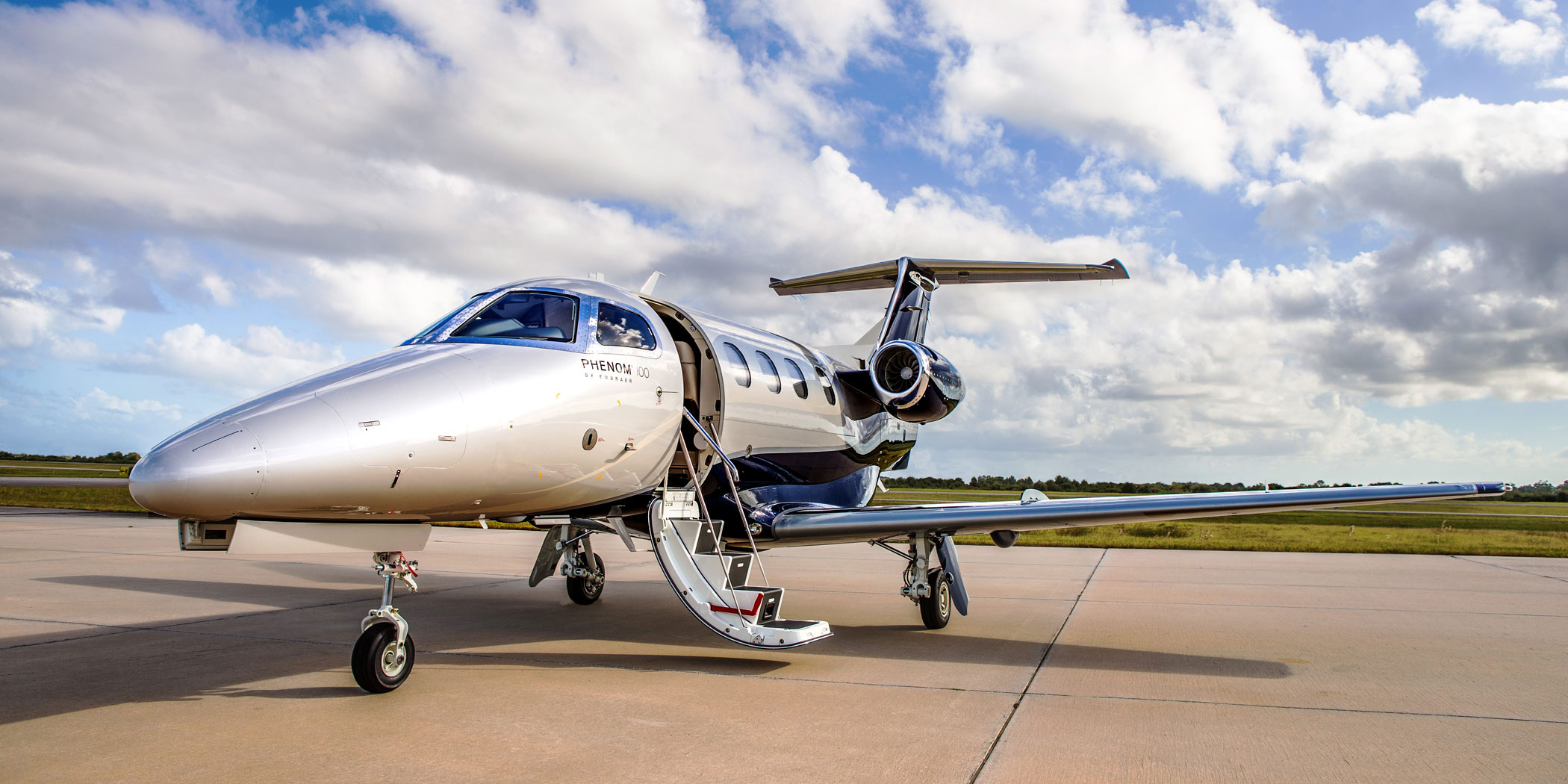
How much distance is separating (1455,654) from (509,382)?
8.49m

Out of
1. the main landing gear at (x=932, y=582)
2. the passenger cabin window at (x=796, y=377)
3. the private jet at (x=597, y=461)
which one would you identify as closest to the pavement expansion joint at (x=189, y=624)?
the private jet at (x=597, y=461)

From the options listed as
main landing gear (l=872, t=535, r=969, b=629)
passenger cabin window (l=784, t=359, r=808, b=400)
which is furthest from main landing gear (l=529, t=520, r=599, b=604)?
main landing gear (l=872, t=535, r=969, b=629)

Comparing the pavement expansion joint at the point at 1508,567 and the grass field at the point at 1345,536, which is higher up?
the grass field at the point at 1345,536

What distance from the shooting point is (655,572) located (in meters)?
15.7

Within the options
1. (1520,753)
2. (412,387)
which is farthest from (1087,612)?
(412,387)

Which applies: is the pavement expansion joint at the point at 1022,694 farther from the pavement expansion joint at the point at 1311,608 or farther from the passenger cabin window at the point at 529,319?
the passenger cabin window at the point at 529,319

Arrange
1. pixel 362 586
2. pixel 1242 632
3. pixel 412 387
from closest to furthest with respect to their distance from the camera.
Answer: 1. pixel 412 387
2. pixel 1242 632
3. pixel 362 586

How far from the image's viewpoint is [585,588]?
11.5m

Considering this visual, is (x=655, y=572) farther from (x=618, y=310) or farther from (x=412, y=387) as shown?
(x=412, y=387)

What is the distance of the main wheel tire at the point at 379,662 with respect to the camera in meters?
6.16

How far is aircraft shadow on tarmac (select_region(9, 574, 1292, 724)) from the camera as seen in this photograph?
6551 millimetres

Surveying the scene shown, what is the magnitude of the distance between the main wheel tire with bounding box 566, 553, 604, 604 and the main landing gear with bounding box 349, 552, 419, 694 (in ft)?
16.3

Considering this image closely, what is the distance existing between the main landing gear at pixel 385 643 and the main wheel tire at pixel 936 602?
538cm

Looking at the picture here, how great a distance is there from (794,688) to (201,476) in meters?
4.09
